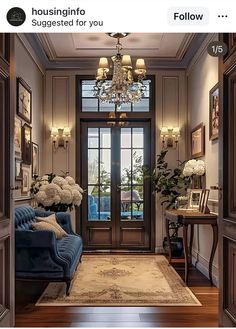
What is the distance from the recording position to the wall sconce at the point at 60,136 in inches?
265

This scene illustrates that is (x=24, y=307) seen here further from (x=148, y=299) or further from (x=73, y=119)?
(x=73, y=119)

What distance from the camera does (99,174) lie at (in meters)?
6.94

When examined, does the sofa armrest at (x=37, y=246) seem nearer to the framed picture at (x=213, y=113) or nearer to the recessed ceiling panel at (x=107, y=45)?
the framed picture at (x=213, y=113)

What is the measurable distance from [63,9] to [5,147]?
3.52 feet

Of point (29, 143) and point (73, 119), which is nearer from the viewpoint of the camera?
point (29, 143)

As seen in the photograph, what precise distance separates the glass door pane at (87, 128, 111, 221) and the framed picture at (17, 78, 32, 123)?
1558mm

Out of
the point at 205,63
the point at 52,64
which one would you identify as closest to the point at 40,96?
the point at 52,64

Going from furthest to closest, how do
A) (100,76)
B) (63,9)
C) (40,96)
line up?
(40,96) → (100,76) → (63,9)

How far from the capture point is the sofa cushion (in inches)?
160

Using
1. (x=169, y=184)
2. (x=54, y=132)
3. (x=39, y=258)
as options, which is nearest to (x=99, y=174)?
(x=54, y=132)

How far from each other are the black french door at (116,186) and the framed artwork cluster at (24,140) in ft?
4.29

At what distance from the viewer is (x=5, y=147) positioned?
2.66 meters

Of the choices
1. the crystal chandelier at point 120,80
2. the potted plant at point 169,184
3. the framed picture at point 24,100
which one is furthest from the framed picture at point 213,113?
the framed picture at point 24,100

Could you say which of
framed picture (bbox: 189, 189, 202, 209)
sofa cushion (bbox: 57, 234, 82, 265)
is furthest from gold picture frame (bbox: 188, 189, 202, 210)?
sofa cushion (bbox: 57, 234, 82, 265)
